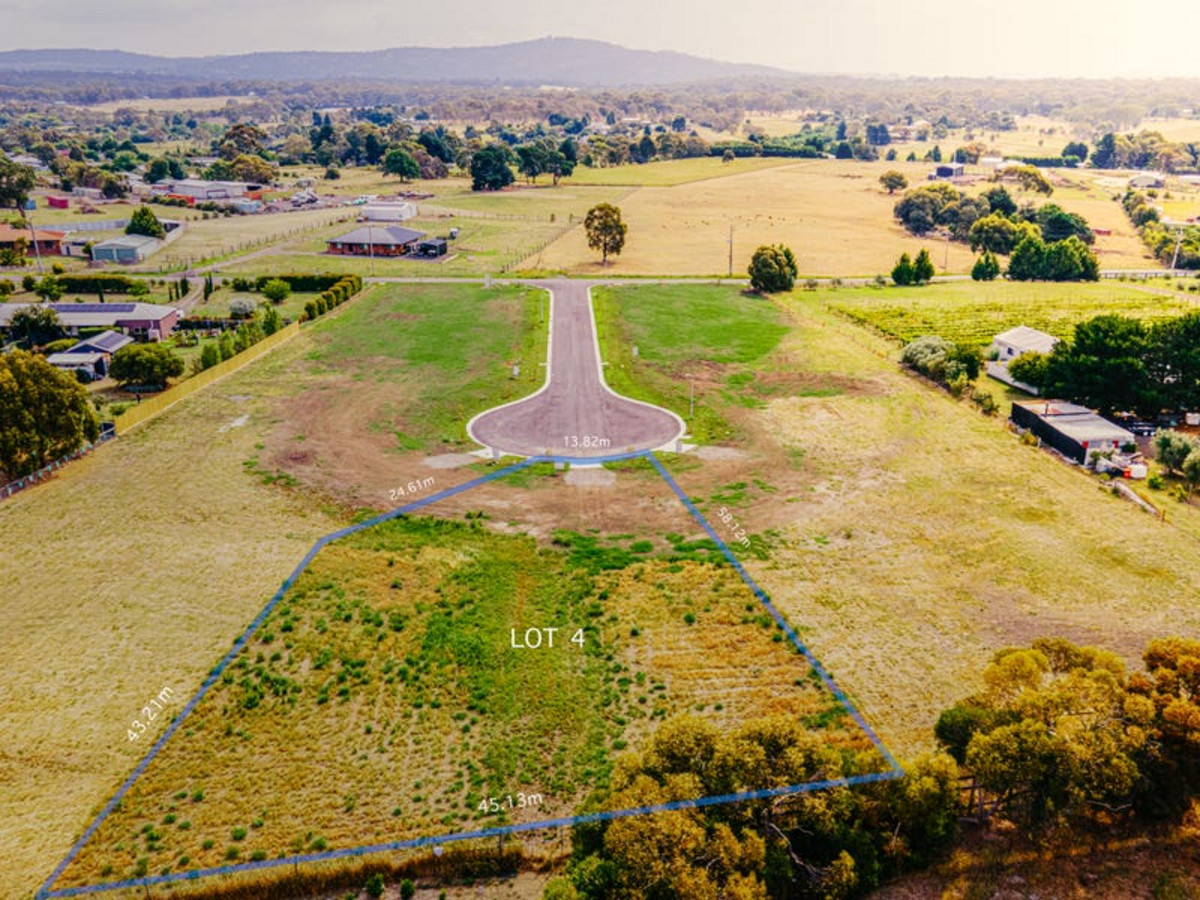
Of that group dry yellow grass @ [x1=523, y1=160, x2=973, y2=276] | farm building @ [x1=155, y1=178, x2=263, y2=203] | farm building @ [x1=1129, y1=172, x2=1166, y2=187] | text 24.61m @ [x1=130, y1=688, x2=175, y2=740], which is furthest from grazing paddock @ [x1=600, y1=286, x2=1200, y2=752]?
farm building @ [x1=1129, y1=172, x2=1166, y2=187]

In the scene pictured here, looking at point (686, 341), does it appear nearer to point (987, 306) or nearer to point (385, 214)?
point (987, 306)

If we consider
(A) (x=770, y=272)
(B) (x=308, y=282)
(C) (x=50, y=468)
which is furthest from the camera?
(B) (x=308, y=282)

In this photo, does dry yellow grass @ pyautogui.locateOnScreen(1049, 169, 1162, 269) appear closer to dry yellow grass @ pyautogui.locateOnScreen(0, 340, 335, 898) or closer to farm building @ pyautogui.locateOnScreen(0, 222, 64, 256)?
dry yellow grass @ pyautogui.locateOnScreen(0, 340, 335, 898)

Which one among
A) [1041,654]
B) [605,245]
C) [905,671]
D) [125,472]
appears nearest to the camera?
[1041,654]

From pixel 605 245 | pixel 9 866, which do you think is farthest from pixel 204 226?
pixel 9 866

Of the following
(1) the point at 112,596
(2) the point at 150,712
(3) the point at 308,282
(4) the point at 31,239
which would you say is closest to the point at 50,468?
(1) the point at 112,596

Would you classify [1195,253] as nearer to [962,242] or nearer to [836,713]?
[962,242]

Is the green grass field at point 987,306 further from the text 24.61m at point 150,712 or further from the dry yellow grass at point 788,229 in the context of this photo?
the text 24.61m at point 150,712
